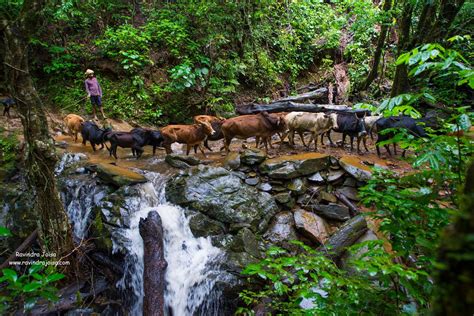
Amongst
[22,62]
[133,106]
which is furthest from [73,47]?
[22,62]

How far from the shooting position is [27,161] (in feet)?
16.5

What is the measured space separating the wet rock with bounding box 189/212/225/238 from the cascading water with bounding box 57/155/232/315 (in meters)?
0.11

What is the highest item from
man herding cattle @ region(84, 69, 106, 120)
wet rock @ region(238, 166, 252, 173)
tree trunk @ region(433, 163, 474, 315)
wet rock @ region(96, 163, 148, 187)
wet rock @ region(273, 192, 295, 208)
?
man herding cattle @ region(84, 69, 106, 120)

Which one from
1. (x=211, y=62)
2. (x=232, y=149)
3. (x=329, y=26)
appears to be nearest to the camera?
(x=232, y=149)

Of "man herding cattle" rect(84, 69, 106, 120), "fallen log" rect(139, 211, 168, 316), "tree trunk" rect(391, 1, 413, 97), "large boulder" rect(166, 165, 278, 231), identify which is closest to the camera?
"fallen log" rect(139, 211, 168, 316)

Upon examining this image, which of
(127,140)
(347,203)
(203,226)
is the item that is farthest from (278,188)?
(127,140)

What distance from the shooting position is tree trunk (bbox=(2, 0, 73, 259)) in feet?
14.7

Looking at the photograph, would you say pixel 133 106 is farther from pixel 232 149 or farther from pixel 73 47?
pixel 232 149

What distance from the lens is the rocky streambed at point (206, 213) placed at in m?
5.75

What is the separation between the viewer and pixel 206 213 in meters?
6.75

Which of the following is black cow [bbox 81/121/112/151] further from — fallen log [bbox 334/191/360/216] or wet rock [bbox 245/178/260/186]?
fallen log [bbox 334/191/360/216]

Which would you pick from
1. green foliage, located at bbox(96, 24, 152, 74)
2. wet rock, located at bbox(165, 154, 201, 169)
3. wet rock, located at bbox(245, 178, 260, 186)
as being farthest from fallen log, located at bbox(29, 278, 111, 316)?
green foliage, located at bbox(96, 24, 152, 74)

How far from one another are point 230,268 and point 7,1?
12539 millimetres

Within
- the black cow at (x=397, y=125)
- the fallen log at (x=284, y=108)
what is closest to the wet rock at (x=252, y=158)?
the black cow at (x=397, y=125)
